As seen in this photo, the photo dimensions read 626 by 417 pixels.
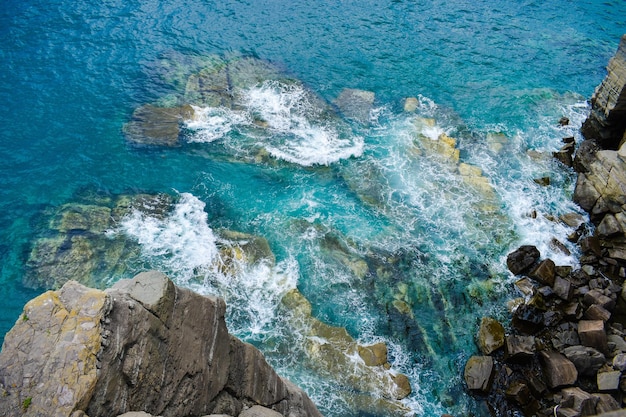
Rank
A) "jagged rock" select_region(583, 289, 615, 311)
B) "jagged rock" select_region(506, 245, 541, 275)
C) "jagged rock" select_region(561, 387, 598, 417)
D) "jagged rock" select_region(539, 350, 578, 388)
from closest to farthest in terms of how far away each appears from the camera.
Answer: "jagged rock" select_region(561, 387, 598, 417) → "jagged rock" select_region(539, 350, 578, 388) → "jagged rock" select_region(583, 289, 615, 311) → "jagged rock" select_region(506, 245, 541, 275)

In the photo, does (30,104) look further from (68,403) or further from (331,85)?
(68,403)

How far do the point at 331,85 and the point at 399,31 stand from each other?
10325mm

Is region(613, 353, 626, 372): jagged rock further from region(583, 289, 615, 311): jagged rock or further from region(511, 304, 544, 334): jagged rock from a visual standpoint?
region(511, 304, 544, 334): jagged rock

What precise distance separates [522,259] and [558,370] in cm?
577

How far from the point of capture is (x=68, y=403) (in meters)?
8.09

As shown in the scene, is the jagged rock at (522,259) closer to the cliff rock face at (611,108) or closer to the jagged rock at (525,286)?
the jagged rock at (525,286)

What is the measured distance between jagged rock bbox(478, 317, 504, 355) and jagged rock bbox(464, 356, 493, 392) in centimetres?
62

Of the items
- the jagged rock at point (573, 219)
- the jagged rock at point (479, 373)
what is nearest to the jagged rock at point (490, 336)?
the jagged rock at point (479, 373)

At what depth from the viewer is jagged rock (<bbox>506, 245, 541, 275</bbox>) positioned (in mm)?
21484

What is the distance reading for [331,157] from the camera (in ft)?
Result: 87.9

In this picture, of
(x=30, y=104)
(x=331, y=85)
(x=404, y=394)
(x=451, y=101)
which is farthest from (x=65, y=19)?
(x=404, y=394)

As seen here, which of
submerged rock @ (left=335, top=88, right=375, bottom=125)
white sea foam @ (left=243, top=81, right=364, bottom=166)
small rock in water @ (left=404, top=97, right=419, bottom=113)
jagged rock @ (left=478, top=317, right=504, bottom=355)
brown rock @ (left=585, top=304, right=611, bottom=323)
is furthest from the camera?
small rock in water @ (left=404, top=97, right=419, bottom=113)

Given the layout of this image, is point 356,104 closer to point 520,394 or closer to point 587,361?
Result: point 587,361

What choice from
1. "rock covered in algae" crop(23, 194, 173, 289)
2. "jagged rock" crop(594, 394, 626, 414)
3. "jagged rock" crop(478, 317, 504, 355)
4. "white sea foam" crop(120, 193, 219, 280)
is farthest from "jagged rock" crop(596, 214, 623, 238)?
"rock covered in algae" crop(23, 194, 173, 289)
